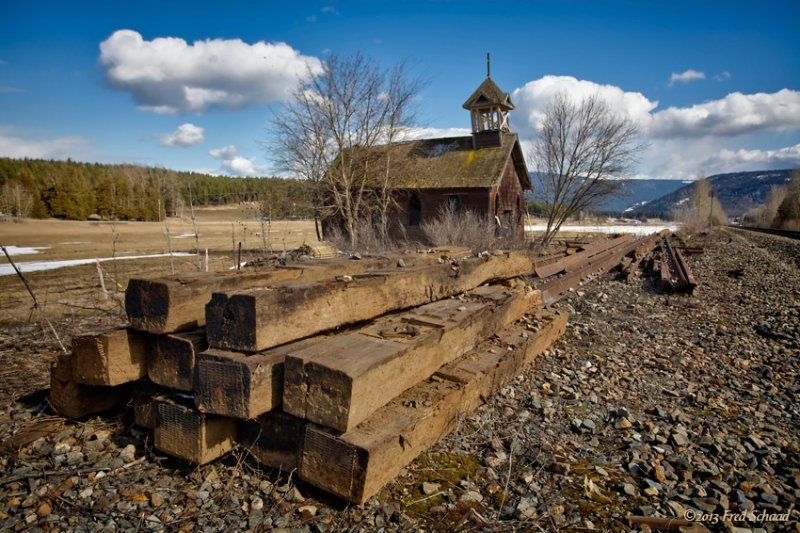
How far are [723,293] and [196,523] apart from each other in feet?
35.7

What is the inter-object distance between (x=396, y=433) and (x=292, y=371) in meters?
0.74

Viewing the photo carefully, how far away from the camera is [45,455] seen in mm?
3184

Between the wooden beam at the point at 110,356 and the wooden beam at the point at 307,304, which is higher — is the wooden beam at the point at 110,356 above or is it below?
below

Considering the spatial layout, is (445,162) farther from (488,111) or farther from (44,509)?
(44,509)

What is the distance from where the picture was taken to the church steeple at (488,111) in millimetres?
22734

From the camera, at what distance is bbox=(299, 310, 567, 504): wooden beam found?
2414mm

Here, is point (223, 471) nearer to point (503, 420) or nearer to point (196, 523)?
point (196, 523)

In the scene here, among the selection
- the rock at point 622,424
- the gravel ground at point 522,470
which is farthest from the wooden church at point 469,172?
the rock at point 622,424

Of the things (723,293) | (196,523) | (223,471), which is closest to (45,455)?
(223,471)

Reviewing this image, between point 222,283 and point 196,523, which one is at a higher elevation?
point 222,283

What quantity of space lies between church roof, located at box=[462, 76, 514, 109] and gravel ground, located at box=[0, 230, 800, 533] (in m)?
20.3

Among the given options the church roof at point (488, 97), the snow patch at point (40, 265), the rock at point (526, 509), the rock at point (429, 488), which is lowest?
the rock at point (526, 509)

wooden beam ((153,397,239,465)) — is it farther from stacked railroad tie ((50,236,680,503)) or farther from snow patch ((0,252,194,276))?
snow patch ((0,252,194,276))

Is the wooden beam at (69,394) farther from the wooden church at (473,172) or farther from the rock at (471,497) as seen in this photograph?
the wooden church at (473,172)
